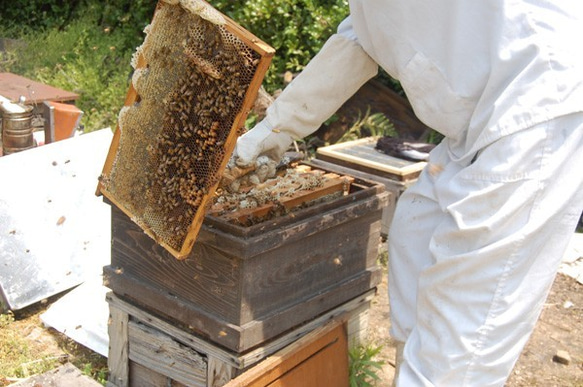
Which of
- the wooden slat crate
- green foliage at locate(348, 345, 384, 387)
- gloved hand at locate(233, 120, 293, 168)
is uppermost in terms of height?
gloved hand at locate(233, 120, 293, 168)

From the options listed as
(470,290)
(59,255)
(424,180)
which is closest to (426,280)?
(470,290)

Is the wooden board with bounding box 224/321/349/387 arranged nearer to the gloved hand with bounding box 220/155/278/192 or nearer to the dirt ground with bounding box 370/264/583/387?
the dirt ground with bounding box 370/264/583/387

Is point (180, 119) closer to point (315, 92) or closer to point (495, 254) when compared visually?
point (315, 92)

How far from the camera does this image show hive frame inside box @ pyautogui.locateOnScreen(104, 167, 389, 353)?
2.40 metres

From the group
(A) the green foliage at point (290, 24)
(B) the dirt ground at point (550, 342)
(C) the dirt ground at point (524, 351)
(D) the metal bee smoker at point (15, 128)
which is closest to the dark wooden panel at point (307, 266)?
(C) the dirt ground at point (524, 351)

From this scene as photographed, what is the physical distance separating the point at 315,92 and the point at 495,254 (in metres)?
0.87

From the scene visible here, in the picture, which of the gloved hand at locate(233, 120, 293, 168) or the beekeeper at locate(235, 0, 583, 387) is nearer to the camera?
the beekeeper at locate(235, 0, 583, 387)

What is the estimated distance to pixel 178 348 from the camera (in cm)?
270

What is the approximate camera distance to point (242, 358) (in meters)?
2.46

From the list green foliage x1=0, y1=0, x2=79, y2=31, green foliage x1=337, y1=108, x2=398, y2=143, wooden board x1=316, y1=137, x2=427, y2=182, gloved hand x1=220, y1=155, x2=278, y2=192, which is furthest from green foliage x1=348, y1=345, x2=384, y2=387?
green foliage x1=0, y1=0, x2=79, y2=31

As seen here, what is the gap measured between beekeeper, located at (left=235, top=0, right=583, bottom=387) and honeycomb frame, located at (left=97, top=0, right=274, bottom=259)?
18.1 inches

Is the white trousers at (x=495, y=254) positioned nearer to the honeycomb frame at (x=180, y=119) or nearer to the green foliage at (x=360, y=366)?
the honeycomb frame at (x=180, y=119)

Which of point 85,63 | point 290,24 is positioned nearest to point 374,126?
point 290,24

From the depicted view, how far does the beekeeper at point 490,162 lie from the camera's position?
74.8 inches
